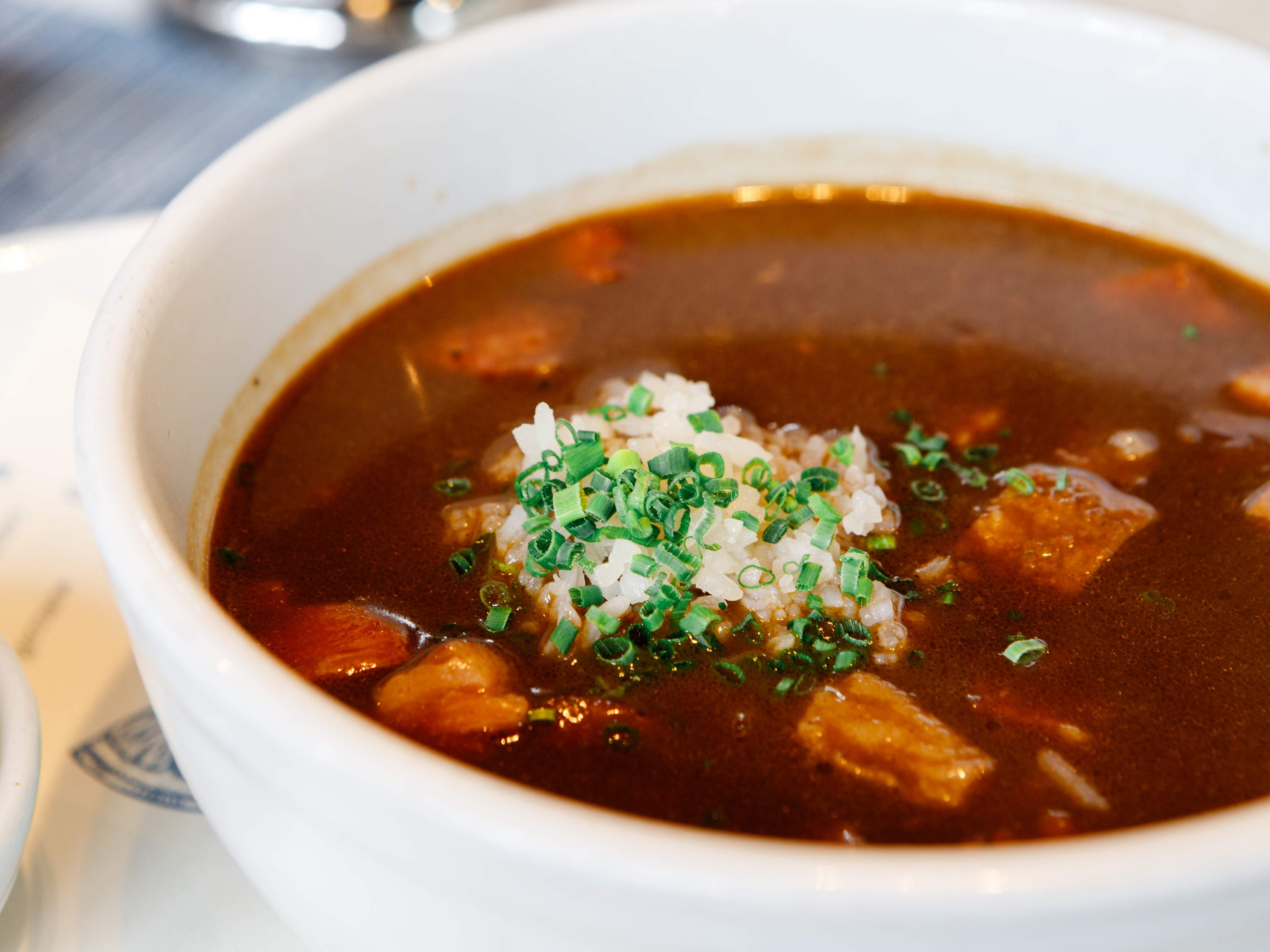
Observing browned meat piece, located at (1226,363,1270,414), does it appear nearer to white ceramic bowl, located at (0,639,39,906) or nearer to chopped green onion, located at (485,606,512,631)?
chopped green onion, located at (485,606,512,631)

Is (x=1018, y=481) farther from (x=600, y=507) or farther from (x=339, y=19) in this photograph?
(x=339, y=19)

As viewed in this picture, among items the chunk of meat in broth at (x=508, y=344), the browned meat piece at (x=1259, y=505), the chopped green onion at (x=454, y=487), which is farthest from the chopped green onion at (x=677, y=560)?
the browned meat piece at (x=1259, y=505)

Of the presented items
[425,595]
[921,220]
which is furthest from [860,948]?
[921,220]

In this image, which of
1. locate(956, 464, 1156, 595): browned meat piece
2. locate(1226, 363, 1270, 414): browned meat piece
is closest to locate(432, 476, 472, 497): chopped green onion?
locate(956, 464, 1156, 595): browned meat piece

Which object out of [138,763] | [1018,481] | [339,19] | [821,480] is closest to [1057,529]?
[1018,481]

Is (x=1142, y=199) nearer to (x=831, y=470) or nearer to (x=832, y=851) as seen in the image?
(x=831, y=470)

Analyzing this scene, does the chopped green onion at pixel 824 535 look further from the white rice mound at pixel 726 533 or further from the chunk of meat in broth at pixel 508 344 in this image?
the chunk of meat in broth at pixel 508 344
